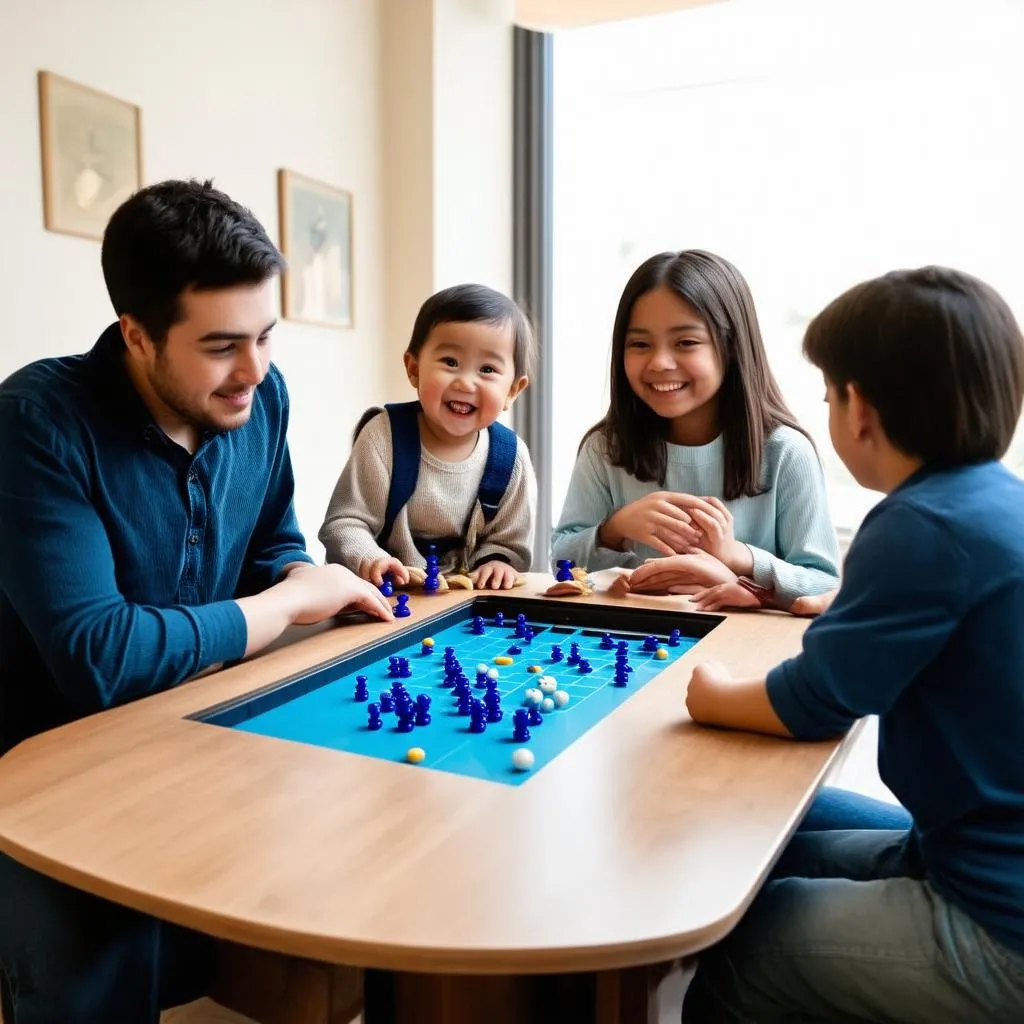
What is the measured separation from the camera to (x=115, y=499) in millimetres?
1278

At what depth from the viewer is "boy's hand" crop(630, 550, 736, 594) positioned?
166 cm

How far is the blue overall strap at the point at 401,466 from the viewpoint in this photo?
6.35 feet

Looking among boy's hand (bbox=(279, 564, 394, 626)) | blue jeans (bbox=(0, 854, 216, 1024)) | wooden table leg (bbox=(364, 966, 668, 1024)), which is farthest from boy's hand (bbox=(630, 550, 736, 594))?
blue jeans (bbox=(0, 854, 216, 1024))

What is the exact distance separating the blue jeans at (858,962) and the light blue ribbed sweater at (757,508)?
69 centimetres

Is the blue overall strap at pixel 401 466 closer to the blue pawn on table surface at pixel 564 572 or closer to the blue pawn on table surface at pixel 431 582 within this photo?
Answer: the blue pawn on table surface at pixel 431 582

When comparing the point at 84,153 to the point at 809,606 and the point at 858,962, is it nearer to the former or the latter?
the point at 809,606

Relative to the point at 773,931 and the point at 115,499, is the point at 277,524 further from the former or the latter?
the point at 773,931

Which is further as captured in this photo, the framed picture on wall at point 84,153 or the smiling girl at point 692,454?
the framed picture on wall at point 84,153

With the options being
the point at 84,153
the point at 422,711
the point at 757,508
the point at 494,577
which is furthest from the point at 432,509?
the point at 84,153

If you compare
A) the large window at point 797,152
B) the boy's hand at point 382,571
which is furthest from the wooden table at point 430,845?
the large window at point 797,152

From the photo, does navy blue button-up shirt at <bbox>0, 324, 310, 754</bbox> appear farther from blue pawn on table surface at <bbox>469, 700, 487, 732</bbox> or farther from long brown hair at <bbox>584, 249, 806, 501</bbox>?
long brown hair at <bbox>584, 249, 806, 501</bbox>

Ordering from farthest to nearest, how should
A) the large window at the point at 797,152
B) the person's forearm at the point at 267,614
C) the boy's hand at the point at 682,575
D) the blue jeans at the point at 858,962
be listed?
the large window at the point at 797,152, the boy's hand at the point at 682,575, the person's forearm at the point at 267,614, the blue jeans at the point at 858,962

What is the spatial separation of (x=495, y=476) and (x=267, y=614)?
2.67 ft

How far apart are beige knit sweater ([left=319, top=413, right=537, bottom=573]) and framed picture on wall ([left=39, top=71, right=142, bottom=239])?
1.17 metres
